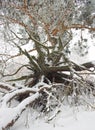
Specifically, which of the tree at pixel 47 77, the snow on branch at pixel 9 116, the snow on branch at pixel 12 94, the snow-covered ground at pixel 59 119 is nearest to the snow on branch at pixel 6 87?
the tree at pixel 47 77

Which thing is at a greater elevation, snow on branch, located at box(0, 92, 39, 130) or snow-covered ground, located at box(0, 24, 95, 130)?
snow on branch, located at box(0, 92, 39, 130)

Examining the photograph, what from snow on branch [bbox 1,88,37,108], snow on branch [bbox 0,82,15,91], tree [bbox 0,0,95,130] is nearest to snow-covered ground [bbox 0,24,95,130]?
tree [bbox 0,0,95,130]

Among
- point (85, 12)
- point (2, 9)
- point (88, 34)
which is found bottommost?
point (88, 34)

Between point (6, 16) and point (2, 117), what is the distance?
19.1 ft

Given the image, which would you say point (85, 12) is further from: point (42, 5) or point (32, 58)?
point (32, 58)

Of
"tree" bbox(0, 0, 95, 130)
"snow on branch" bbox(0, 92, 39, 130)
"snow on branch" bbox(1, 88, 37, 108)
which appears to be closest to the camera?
"snow on branch" bbox(0, 92, 39, 130)

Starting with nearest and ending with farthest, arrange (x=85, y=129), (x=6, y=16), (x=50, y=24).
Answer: (x=85, y=129)
(x=50, y=24)
(x=6, y=16)

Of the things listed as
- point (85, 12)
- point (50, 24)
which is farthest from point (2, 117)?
point (85, 12)

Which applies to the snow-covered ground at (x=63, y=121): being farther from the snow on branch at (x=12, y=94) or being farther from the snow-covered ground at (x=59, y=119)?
the snow on branch at (x=12, y=94)

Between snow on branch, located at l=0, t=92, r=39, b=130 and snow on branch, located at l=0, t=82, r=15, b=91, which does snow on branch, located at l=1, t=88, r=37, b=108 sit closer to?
snow on branch, located at l=0, t=92, r=39, b=130

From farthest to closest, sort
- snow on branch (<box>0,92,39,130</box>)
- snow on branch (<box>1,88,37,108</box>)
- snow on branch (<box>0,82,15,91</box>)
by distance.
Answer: snow on branch (<box>0,82,15,91</box>) → snow on branch (<box>1,88,37,108</box>) → snow on branch (<box>0,92,39,130</box>)

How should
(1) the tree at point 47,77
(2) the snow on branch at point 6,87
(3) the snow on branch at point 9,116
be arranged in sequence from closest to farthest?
(3) the snow on branch at point 9,116 < (1) the tree at point 47,77 < (2) the snow on branch at point 6,87

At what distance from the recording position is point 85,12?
437 inches

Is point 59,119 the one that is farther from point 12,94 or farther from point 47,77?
point 47,77
